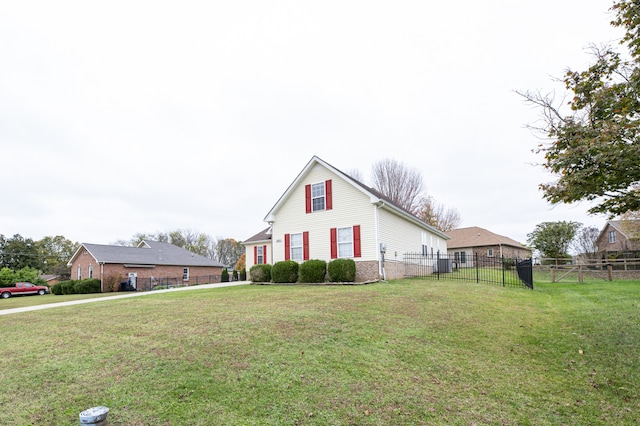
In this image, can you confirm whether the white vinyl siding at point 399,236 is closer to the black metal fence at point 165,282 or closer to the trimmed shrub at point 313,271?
the trimmed shrub at point 313,271

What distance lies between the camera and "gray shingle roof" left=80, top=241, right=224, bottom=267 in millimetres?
31391

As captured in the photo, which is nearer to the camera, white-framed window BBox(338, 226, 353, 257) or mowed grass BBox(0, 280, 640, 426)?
mowed grass BBox(0, 280, 640, 426)

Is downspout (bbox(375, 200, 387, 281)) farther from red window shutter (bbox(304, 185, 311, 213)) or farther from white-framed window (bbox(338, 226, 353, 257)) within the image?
red window shutter (bbox(304, 185, 311, 213))

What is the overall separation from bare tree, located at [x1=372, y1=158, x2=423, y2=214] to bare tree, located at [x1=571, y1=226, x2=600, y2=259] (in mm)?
19111

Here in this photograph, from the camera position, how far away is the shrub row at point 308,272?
15.5 meters

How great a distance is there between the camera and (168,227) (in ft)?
212

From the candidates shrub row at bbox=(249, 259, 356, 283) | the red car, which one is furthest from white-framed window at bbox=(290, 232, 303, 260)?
the red car

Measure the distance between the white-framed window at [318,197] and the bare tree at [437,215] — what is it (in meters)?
22.6

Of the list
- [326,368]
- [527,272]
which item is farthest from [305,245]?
[326,368]

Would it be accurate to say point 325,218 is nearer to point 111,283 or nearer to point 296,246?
point 296,246

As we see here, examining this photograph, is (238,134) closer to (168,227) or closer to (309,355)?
(309,355)

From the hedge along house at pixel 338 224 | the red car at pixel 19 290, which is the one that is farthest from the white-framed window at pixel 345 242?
the red car at pixel 19 290

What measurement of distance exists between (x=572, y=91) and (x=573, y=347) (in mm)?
4824

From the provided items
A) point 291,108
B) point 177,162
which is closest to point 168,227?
point 177,162
